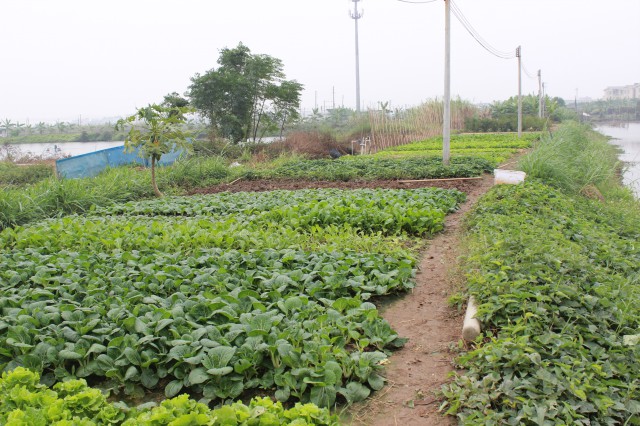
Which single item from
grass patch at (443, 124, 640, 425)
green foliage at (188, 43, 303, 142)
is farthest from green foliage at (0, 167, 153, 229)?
green foliage at (188, 43, 303, 142)

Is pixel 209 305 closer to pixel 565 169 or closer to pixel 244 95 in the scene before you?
pixel 565 169

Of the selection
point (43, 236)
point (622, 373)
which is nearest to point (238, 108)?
point (43, 236)

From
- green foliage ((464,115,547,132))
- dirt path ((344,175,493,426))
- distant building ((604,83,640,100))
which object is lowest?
dirt path ((344,175,493,426))

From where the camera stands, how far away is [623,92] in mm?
74688

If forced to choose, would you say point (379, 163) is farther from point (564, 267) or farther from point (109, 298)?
point (109, 298)

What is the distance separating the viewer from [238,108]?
25625 mm

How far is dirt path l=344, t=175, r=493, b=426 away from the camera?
305 cm

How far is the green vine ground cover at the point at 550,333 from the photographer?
9.18ft

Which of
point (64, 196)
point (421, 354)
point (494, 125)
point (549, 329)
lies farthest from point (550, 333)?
point (494, 125)

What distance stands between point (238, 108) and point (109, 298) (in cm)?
2245

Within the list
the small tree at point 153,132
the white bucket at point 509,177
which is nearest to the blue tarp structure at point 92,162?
the small tree at point 153,132

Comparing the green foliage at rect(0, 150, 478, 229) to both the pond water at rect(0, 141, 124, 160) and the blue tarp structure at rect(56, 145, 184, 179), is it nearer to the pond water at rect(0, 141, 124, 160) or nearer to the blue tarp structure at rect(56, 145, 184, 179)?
the blue tarp structure at rect(56, 145, 184, 179)

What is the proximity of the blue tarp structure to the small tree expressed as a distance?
75cm

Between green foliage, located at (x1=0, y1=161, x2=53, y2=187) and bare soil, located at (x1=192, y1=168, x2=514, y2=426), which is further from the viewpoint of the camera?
green foliage, located at (x1=0, y1=161, x2=53, y2=187)
